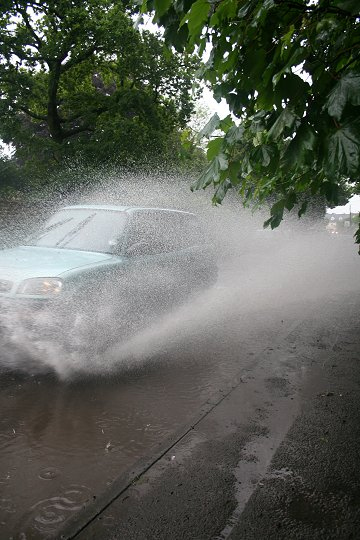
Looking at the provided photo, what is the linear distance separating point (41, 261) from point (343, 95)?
3907mm

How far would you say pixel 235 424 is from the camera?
3814 mm

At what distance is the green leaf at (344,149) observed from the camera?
189 centimetres

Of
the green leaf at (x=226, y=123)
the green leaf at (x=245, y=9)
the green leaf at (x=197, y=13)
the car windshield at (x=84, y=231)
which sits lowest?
the car windshield at (x=84, y=231)

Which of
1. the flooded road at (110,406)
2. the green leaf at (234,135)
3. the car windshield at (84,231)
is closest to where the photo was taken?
the green leaf at (234,135)

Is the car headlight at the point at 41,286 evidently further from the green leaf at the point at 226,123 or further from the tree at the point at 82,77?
the tree at the point at 82,77

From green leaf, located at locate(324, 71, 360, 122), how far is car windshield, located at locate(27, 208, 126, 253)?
4.00 meters

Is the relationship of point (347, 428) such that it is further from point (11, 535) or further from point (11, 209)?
point (11, 209)

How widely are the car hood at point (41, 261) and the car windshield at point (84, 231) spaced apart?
0.20 meters

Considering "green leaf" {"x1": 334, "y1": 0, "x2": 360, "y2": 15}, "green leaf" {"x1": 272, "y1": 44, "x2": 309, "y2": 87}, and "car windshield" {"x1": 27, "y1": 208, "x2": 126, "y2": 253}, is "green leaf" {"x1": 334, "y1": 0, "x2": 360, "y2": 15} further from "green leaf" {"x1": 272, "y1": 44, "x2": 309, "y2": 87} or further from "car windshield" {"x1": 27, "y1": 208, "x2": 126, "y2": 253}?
"car windshield" {"x1": 27, "y1": 208, "x2": 126, "y2": 253}

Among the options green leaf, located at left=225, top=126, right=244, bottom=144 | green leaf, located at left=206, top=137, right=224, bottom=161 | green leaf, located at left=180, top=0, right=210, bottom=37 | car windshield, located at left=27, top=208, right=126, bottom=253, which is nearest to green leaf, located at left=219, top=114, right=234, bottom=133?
green leaf, located at left=225, top=126, right=244, bottom=144

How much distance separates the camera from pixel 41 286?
4617 mm

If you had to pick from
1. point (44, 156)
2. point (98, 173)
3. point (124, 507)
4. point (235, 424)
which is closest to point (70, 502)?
point (124, 507)

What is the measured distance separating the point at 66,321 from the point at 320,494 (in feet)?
9.34

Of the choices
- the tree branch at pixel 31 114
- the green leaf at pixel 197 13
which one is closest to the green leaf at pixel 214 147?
the green leaf at pixel 197 13
